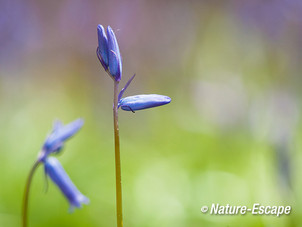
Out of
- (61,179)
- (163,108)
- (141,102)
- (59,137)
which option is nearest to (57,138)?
(59,137)

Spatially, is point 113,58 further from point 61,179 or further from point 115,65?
point 61,179

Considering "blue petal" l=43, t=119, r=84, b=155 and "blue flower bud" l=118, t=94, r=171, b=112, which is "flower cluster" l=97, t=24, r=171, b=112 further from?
"blue petal" l=43, t=119, r=84, b=155

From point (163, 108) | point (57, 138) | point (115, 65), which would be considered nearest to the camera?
point (115, 65)

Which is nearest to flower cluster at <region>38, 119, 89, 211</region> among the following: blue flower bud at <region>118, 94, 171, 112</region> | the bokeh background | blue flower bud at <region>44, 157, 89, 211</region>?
blue flower bud at <region>44, 157, 89, 211</region>

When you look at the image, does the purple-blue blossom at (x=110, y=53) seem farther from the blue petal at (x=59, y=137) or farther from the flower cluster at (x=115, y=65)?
the blue petal at (x=59, y=137)

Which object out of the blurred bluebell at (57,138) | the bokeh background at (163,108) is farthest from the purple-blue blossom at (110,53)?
the bokeh background at (163,108)

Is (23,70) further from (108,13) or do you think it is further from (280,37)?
(280,37)

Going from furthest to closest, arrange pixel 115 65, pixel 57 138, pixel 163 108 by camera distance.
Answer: pixel 163 108
pixel 57 138
pixel 115 65

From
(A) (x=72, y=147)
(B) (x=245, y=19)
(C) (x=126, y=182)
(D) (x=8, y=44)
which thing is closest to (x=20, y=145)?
(A) (x=72, y=147)
